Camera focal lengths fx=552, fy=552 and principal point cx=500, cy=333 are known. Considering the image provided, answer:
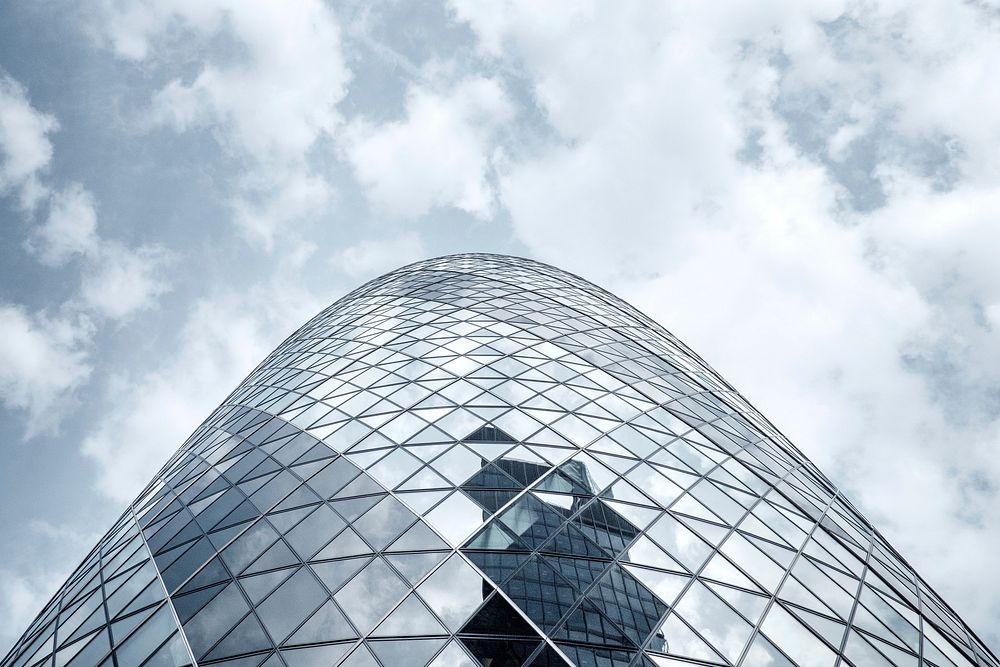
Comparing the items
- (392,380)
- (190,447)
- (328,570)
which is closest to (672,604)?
(328,570)

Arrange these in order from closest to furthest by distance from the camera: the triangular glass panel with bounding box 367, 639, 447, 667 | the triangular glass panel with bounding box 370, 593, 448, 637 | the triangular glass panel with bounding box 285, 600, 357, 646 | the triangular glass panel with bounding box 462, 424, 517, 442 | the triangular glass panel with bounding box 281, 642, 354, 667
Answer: the triangular glass panel with bounding box 367, 639, 447, 667 → the triangular glass panel with bounding box 281, 642, 354, 667 → the triangular glass panel with bounding box 370, 593, 448, 637 → the triangular glass panel with bounding box 285, 600, 357, 646 → the triangular glass panel with bounding box 462, 424, 517, 442

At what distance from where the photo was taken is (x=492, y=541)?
1162 cm

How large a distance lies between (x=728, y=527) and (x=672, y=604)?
3.32 metres

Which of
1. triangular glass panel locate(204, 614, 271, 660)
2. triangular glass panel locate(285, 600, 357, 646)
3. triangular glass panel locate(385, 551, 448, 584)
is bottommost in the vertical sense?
triangular glass panel locate(204, 614, 271, 660)

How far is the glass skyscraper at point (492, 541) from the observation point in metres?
10.1

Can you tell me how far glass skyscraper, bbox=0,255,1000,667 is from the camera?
10.1 m

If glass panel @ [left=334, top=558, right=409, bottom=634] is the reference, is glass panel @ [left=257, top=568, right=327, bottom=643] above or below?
below

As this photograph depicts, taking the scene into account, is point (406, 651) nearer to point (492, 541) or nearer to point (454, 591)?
point (454, 591)

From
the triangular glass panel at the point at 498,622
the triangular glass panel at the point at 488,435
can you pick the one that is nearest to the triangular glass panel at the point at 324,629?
the triangular glass panel at the point at 498,622

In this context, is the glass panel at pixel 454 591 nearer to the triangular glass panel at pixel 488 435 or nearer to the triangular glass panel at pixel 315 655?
the triangular glass panel at pixel 315 655

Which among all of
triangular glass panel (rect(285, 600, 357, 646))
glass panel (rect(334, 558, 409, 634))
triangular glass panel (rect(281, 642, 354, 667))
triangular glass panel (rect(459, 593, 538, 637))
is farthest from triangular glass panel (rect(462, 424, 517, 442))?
triangular glass panel (rect(281, 642, 354, 667))

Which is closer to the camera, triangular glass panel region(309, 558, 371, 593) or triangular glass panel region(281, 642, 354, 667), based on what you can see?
triangular glass panel region(281, 642, 354, 667)

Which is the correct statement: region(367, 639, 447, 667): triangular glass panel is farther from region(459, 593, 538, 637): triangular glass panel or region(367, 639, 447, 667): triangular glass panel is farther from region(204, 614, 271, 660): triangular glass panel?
region(204, 614, 271, 660): triangular glass panel

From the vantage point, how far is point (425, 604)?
10367mm
